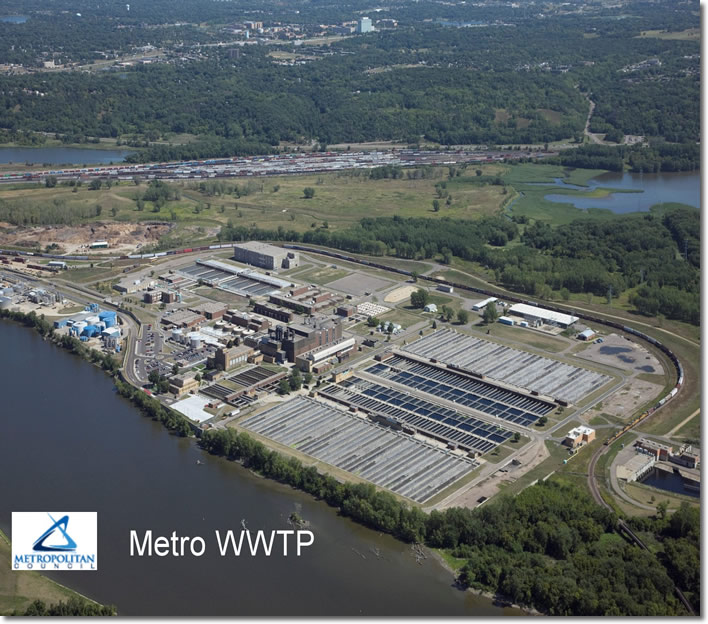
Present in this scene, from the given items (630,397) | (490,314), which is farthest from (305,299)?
(630,397)

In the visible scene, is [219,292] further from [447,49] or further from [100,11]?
[100,11]

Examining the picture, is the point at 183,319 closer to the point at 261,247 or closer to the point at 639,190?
the point at 261,247

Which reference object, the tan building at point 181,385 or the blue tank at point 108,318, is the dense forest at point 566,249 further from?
the tan building at point 181,385

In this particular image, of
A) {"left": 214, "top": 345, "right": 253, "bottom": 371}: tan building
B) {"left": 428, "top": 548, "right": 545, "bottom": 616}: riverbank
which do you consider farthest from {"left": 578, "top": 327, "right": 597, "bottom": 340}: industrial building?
{"left": 428, "top": 548, "right": 545, "bottom": 616}: riverbank

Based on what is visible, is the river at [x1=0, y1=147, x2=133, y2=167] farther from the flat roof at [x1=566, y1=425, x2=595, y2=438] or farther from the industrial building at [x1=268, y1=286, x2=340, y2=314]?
the flat roof at [x1=566, y1=425, x2=595, y2=438]

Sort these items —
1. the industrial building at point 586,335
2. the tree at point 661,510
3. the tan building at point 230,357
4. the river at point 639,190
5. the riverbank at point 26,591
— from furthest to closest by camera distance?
the river at point 639,190 < the industrial building at point 586,335 < the tan building at point 230,357 < the tree at point 661,510 < the riverbank at point 26,591

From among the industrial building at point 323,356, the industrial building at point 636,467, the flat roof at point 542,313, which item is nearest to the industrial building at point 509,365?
the industrial building at point 323,356
